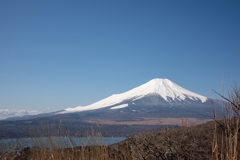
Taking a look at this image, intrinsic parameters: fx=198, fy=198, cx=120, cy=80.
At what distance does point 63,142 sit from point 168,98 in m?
196

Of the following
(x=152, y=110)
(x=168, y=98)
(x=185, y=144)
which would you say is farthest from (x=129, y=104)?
(x=185, y=144)

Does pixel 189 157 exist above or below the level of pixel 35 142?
below

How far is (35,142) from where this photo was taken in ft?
19.0

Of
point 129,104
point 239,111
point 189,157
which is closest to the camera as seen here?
point 239,111

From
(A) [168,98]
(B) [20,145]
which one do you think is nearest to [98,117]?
(A) [168,98]

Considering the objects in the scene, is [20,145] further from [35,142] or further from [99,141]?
[99,141]

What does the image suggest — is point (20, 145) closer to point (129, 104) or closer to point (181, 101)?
point (129, 104)

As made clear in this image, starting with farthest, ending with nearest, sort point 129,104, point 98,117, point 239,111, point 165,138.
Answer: point 129,104, point 98,117, point 165,138, point 239,111

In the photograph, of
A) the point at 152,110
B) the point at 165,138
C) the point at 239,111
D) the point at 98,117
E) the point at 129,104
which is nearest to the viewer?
the point at 239,111

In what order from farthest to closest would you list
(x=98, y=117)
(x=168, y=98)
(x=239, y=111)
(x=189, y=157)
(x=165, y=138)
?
(x=168, y=98), (x=98, y=117), (x=165, y=138), (x=189, y=157), (x=239, y=111)

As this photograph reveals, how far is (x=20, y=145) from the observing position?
233 inches

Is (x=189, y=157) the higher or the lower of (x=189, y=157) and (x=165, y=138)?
the lower

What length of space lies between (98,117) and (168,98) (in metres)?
81.3

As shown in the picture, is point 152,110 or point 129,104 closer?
point 152,110
